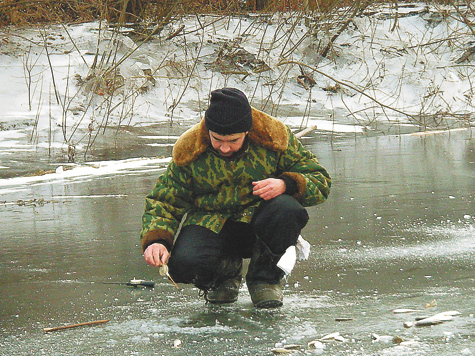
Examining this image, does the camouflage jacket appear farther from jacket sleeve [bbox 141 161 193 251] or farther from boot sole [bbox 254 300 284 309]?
boot sole [bbox 254 300 284 309]

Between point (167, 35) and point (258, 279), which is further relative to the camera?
point (167, 35)

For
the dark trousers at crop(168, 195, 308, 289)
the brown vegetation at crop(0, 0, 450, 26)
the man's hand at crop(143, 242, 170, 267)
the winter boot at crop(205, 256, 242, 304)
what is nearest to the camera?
the man's hand at crop(143, 242, 170, 267)

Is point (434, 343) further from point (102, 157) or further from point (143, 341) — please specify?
point (102, 157)

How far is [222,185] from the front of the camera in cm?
383

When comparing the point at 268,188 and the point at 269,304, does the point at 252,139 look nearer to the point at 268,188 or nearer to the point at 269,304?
the point at 268,188

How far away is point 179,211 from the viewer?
3855 millimetres

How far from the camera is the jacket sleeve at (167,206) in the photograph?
370 cm

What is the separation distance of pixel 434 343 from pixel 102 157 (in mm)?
7228

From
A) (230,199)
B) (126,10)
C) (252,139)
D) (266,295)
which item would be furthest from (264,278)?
(126,10)

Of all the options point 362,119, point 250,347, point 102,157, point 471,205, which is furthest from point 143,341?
point 362,119

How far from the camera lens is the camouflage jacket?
12.3 feet

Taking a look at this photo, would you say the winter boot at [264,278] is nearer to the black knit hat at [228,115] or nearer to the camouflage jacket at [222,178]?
the camouflage jacket at [222,178]

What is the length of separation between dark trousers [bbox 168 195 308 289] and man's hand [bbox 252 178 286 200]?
0.13ft

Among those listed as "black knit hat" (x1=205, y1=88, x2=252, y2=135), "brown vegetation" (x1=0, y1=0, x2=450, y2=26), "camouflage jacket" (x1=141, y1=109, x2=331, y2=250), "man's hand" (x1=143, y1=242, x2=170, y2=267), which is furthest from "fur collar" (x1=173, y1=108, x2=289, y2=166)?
"brown vegetation" (x1=0, y1=0, x2=450, y2=26)
